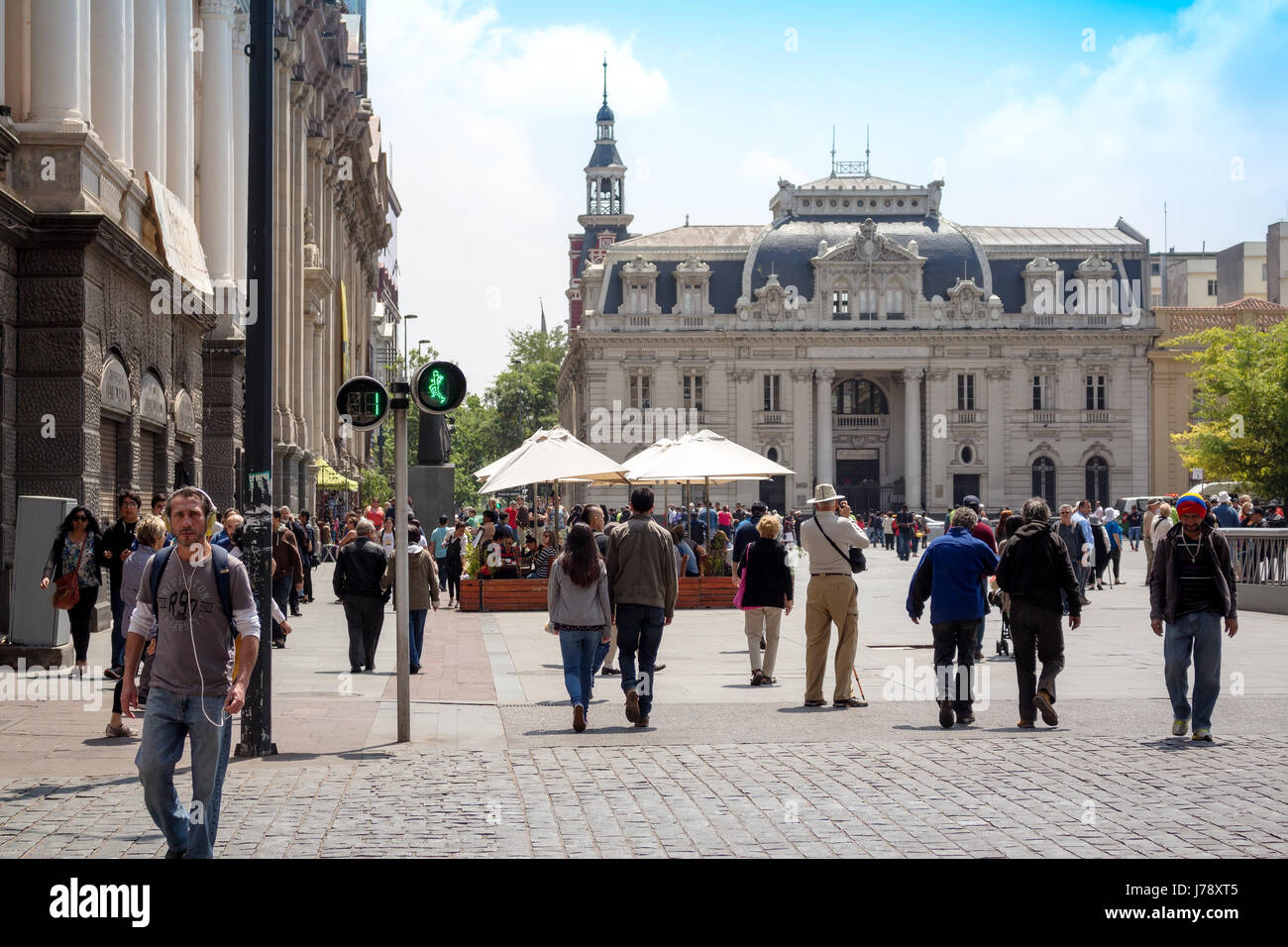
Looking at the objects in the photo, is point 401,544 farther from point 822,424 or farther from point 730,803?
point 822,424

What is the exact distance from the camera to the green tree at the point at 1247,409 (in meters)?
47.1

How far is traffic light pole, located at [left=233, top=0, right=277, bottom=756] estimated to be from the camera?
10.9 meters

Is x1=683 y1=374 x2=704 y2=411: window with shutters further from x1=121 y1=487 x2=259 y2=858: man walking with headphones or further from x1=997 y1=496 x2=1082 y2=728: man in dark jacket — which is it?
x1=121 y1=487 x2=259 y2=858: man walking with headphones

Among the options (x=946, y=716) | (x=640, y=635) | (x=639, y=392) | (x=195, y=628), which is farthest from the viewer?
(x=639, y=392)

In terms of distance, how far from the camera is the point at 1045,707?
40.6 feet

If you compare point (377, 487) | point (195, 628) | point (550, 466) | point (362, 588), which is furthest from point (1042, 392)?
point (195, 628)

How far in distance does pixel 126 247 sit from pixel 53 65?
7.26 feet

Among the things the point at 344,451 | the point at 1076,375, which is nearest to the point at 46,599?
the point at 344,451

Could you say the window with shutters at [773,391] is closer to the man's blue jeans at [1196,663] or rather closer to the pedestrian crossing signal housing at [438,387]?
the man's blue jeans at [1196,663]

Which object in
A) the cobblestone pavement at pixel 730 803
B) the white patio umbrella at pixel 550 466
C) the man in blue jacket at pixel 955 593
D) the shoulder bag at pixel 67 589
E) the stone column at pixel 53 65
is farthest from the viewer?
the white patio umbrella at pixel 550 466

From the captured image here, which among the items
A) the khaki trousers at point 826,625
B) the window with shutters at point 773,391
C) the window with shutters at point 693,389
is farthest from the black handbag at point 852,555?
the window with shutters at point 773,391

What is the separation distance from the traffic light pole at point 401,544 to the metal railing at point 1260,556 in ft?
53.1

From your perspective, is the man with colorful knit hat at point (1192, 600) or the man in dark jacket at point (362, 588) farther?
the man in dark jacket at point (362, 588)
